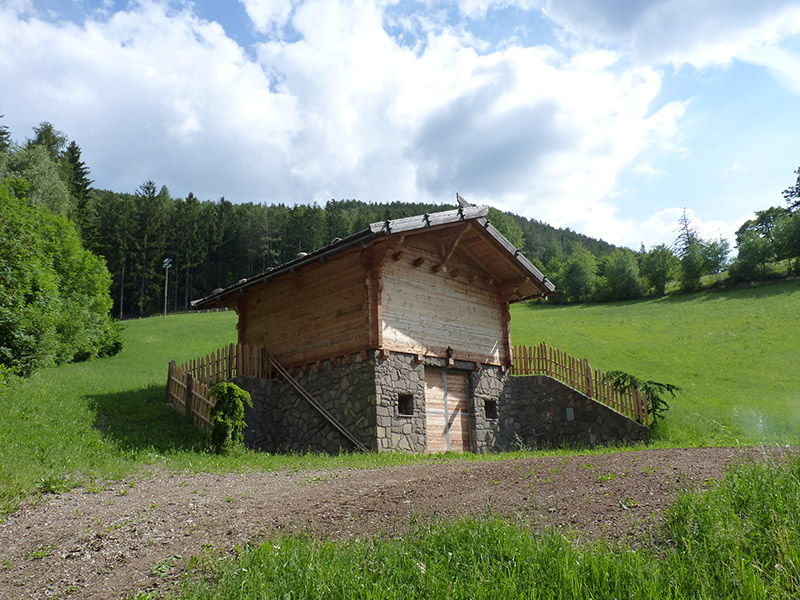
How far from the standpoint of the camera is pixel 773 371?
28.6 metres

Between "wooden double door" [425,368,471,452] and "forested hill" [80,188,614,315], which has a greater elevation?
"forested hill" [80,188,614,315]

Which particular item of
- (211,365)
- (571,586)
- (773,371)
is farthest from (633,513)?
(773,371)

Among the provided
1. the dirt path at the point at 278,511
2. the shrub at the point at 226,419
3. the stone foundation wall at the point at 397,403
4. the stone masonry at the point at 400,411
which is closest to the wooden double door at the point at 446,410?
the stone masonry at the point at 400,411

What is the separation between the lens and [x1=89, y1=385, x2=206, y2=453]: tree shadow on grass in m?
13.7

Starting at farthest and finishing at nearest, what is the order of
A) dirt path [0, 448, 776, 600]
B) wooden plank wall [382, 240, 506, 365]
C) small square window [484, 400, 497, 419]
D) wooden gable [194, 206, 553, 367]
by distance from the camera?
small square window [484, 400, 497, 419] < wooden plank wall [382, 240, 506, 365] < wooden gable [194, 206, 553, 367] < dirt path [0, 448, 776, 600]

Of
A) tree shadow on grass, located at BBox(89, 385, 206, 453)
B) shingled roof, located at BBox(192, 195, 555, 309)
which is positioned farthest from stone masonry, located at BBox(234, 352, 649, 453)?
shingled roof, located at BBox(192, 195, 555, 309)

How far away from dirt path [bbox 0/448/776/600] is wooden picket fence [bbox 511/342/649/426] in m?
8.87

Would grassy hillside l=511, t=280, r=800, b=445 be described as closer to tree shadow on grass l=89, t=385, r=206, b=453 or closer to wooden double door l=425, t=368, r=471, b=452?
wooden double door l=425, t=368, r=471, b=452

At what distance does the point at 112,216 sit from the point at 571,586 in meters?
84.3

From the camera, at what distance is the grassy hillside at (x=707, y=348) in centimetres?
1853

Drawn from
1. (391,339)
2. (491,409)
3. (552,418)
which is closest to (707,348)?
(552,418)

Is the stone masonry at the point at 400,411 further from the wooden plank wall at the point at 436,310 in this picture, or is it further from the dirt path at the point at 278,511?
the dirt path at the point at 278,511

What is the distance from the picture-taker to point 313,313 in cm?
1761

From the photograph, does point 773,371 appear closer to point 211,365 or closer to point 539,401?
point 539,401
